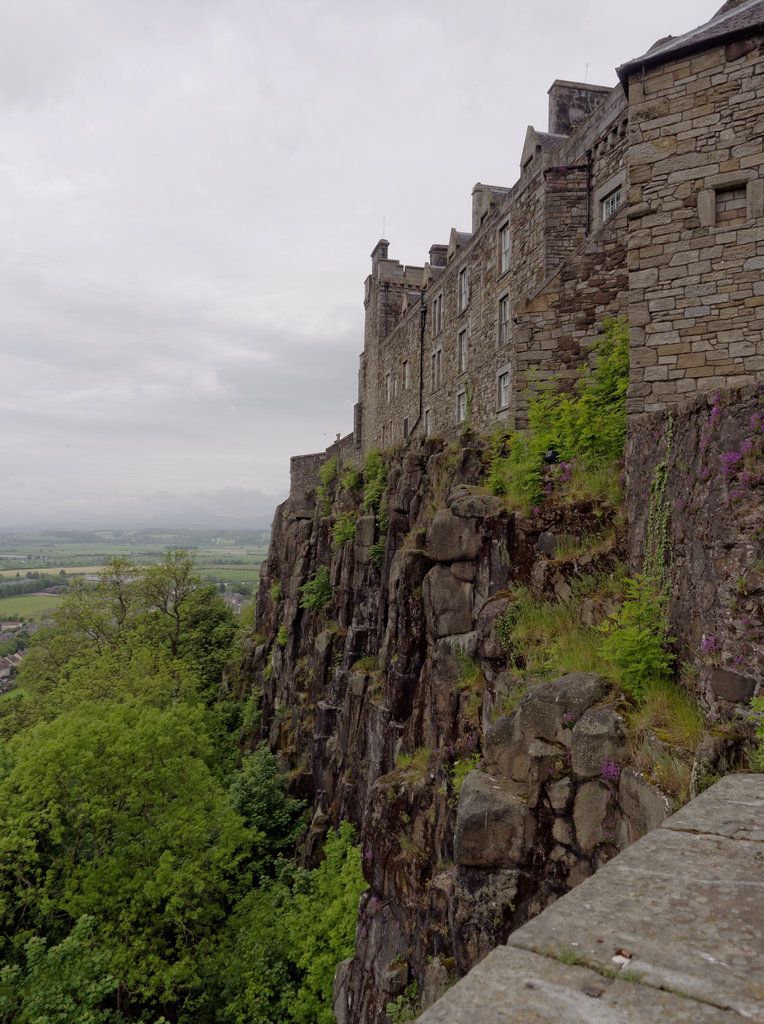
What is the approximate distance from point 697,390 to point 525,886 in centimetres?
739

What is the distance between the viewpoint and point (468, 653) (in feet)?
34.9

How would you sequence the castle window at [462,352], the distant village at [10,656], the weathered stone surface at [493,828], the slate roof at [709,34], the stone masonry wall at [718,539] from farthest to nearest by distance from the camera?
the distant village at [10,656], the castle window at [462,352], the slate roof at [709,34], the weathered stone surface at [493,828], the stone masonry wall at [718,539]

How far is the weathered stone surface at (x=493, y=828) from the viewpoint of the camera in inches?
265

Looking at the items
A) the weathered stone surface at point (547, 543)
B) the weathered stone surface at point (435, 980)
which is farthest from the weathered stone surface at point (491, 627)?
the weathered stone surface at point (435, 980)

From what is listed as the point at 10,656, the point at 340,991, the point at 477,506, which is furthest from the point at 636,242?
the point at 10,656

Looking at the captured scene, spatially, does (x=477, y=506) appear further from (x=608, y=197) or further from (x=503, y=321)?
(x=503, y=321)

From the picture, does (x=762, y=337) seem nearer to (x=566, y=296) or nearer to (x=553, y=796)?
(x=566, y=296)

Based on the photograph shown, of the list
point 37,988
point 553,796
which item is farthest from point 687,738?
point 37,988

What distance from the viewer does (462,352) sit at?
76.8ft

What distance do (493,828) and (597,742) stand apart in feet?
5.88

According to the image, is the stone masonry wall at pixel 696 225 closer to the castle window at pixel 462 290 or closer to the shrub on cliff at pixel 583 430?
the shrub on cliff at pixel 583 430

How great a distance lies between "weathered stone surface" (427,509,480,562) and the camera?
37.7ft

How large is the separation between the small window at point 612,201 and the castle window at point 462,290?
8525mm

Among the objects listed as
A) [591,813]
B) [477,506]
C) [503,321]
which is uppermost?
[503,321]
